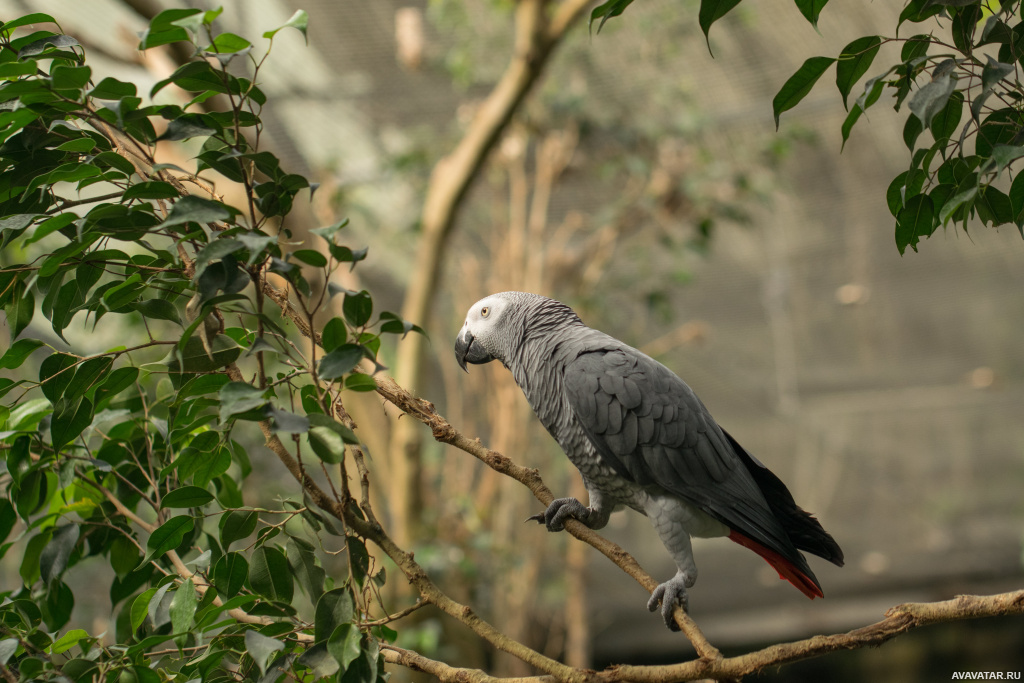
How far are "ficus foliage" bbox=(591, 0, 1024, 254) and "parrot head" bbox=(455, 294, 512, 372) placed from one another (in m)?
0.54

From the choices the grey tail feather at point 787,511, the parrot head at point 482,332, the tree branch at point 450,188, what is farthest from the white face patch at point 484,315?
the tree branch at point 450,188

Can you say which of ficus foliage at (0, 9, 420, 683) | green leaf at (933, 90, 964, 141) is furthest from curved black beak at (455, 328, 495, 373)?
green leaf at (933, 90, 964, 141)

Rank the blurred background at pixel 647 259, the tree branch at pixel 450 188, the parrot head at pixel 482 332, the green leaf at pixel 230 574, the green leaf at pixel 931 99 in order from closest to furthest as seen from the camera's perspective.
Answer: the green leaf at pixel 931 99, the green leaf at pixel 230 574, the parrot head at pixel 482 332, the tree branch at pixel 450 188, the blurred background at pixel 647 259

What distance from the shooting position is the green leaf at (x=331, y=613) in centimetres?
67

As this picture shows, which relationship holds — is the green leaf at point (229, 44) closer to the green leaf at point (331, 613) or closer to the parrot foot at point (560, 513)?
the green leaf at point (331, 613)

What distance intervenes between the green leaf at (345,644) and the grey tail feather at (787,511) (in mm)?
626

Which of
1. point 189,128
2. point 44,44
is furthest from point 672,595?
point 44,44

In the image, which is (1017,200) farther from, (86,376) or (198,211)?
(86,376)

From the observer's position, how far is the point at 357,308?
0.68 metres

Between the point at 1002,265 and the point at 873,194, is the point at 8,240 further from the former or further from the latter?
the point at 1002,265

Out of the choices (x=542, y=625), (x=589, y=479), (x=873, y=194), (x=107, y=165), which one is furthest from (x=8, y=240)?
(x=542, y=625)

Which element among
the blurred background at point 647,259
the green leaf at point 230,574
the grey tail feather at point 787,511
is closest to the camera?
the green leaf at point 230,574

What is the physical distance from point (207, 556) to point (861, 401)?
2.93m

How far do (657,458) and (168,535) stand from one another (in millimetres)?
611
